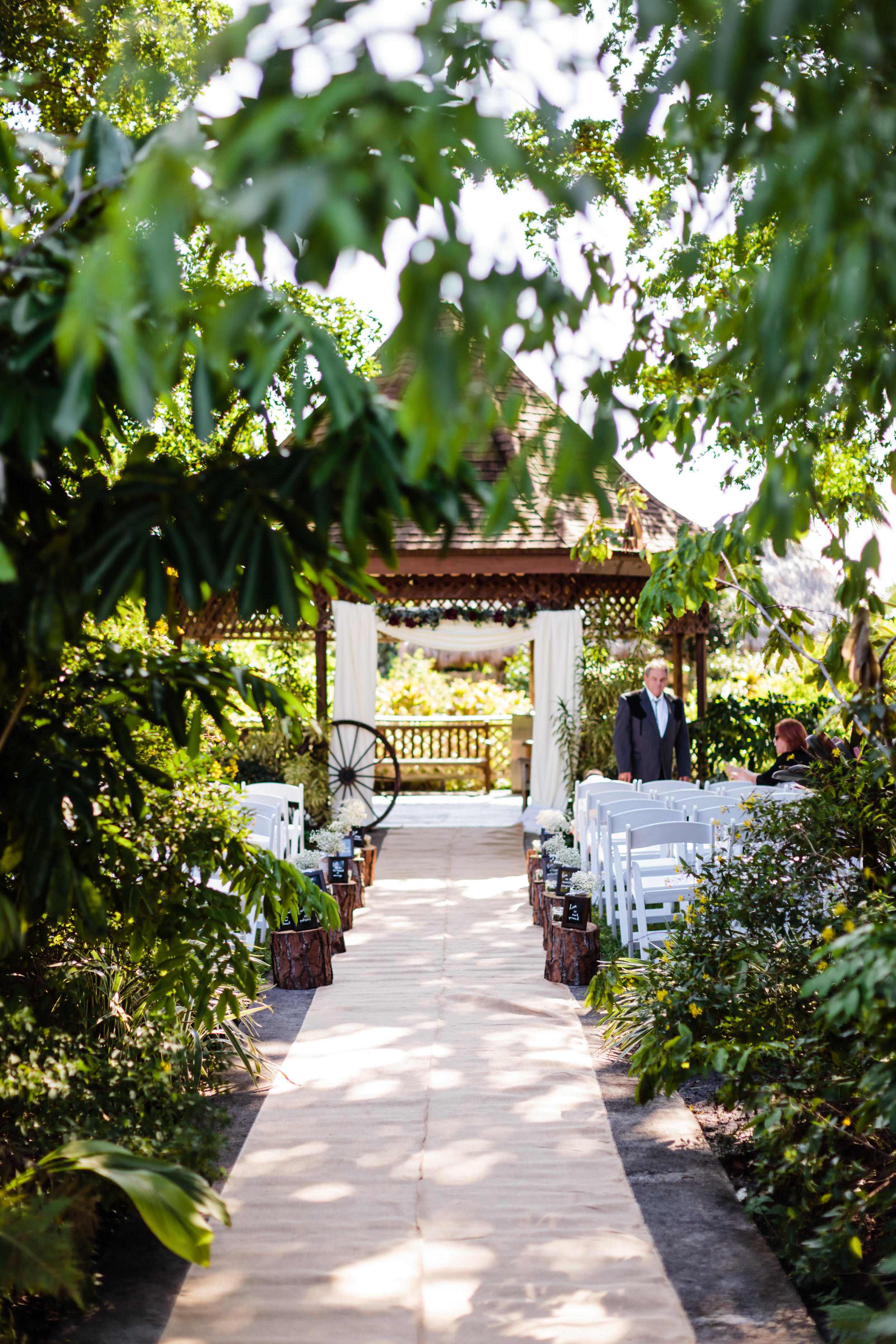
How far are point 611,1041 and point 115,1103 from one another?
238 centimetres

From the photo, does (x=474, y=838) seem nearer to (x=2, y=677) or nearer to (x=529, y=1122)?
(x=529, y=1122)

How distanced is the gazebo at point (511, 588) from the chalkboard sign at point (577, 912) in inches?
199

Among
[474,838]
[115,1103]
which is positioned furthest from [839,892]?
[474,838]

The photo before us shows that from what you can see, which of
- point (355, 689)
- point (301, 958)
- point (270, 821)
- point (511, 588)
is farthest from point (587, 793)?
point (511, 588)

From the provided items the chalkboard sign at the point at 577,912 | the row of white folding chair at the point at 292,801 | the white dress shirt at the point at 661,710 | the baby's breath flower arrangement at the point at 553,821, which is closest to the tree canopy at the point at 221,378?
the chalkboard sign at the point at 577,912

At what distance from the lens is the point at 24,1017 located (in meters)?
2.73

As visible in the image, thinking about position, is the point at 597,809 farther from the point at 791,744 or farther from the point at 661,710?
the point at 661,710

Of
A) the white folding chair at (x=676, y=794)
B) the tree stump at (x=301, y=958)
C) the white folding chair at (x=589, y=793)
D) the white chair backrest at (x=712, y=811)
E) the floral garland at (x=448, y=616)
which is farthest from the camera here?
the floral garland at (x=448, y=616)

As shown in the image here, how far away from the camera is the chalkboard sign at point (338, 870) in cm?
694

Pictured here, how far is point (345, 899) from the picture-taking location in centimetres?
688

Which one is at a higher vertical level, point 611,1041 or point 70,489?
point 70,489

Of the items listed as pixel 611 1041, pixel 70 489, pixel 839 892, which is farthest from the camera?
pixel 611 1041

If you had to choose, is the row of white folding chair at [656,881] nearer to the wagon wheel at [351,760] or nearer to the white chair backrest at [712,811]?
the white chair backrest at [712,811]

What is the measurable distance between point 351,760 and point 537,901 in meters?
4.20
